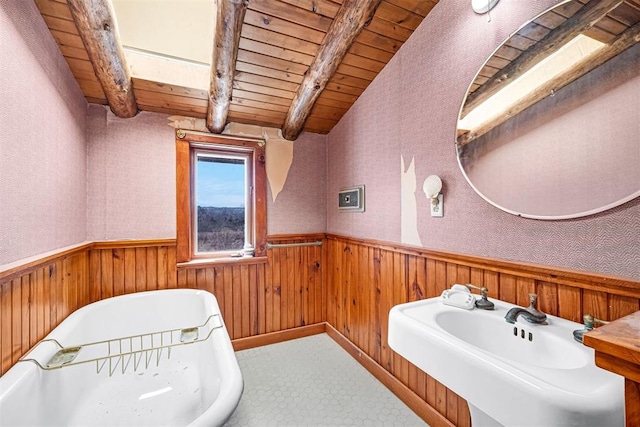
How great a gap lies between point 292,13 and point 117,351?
2.30m

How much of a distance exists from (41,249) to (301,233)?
5.84 ft

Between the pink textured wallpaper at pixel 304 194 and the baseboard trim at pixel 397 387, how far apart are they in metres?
1.08

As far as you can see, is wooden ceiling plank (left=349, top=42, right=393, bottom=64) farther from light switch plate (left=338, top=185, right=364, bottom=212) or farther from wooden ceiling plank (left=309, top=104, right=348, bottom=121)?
light switch plate (left=338, top=185, right=364, bottom=212)

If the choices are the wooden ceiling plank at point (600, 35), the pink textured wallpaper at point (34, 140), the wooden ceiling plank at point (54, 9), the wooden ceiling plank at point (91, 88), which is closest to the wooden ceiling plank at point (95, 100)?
the wooden ceiling plank at point (91, 88)

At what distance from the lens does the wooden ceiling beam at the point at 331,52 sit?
5.06 feet

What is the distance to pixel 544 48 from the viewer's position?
113 centimetres

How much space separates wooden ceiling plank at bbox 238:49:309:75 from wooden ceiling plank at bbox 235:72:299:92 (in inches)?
4.4

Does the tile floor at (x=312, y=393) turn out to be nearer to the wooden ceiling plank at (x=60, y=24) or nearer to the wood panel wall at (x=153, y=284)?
the wood panel wall at (x=153, y=284)

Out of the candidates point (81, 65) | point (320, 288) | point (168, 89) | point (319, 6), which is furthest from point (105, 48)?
point (320, 288)

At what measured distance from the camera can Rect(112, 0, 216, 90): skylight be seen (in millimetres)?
1920

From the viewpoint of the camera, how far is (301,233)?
269 cm

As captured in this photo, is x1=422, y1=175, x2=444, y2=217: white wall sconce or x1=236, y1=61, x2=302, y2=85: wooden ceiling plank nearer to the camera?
x1=422, y1=175, x2=444, y2=217: white wall sconce

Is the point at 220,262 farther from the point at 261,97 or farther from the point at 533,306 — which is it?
the point at 533,306

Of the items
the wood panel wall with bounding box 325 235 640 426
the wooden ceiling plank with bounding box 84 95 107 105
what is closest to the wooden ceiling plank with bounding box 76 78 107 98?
the wooden ceiling plank with bounding box 84 95 107 105
